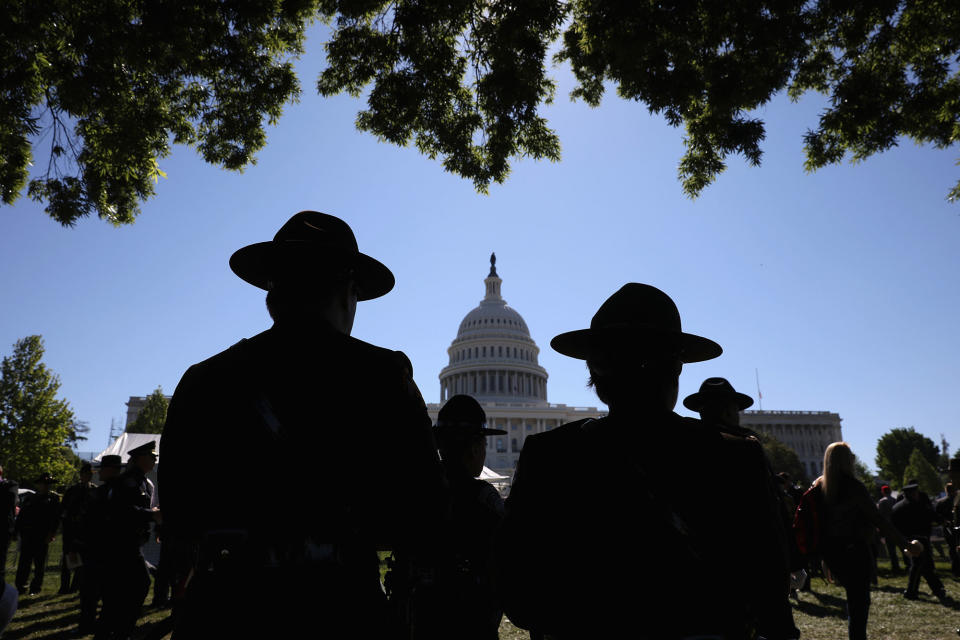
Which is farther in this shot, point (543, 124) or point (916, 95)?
point (543, 124)

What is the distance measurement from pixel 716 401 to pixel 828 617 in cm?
704

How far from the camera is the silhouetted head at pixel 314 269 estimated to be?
2248 millimetres

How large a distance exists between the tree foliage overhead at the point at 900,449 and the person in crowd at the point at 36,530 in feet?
342

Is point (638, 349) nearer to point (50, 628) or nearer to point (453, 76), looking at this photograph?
point (453, 76)

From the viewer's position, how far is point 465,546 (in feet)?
13.1

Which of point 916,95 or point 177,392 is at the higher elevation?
point 916,95

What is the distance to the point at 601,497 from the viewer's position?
6.86 ft

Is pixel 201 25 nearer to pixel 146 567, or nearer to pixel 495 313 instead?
pixel 146 567

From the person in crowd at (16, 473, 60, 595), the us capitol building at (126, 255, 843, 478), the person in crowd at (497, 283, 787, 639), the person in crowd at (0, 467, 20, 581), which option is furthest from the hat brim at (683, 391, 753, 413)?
the us capitol building at (126, 255, 843, 478)

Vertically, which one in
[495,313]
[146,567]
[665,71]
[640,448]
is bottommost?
[146,567]

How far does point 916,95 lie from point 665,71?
3.94 m

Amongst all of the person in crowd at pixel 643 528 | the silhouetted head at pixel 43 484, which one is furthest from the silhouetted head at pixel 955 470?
the silhouetted head at pixel 43 484

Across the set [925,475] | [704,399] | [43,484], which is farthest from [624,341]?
[925,475]

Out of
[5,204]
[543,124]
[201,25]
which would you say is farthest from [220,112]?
[543,124]
